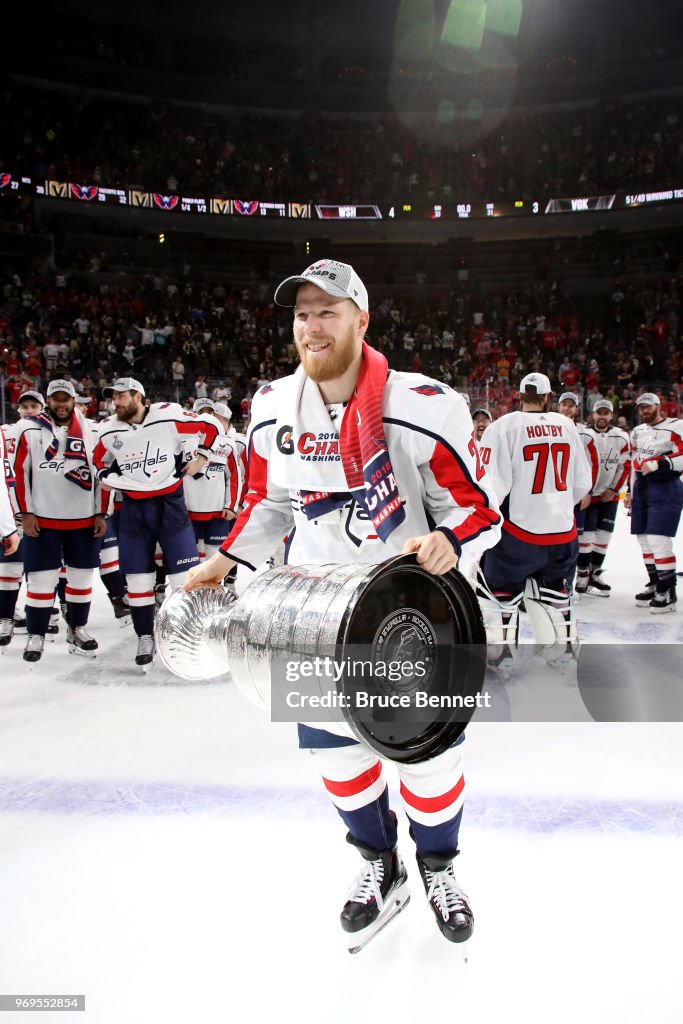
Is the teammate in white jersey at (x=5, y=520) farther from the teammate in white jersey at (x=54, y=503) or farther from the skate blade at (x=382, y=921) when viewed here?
the skate blade at (x=382, y=921)

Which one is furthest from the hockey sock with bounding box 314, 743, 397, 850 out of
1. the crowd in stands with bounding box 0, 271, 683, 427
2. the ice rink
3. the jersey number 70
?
the crowd in stands with bounding box 0, 271, 683, 427

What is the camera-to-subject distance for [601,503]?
250 inches

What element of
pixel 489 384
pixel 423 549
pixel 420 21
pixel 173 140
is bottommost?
pixel 423 549

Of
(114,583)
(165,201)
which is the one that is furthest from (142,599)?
(165,201)

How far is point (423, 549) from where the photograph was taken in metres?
1.56

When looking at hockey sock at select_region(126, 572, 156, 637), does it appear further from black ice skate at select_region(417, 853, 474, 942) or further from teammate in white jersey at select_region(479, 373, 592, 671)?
black ice skate at select_region(417, 853, 474, 942)

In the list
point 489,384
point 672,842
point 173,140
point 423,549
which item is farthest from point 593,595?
point 173,140

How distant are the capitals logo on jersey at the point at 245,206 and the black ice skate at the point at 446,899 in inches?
896

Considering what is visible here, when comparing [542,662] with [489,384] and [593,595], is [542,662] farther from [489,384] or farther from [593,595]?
[489,384]

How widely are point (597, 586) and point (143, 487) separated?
414 cm

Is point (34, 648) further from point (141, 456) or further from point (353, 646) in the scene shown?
point (353, 646)

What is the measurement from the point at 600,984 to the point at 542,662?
2.73 metres

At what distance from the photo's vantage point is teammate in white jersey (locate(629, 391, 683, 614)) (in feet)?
18.6

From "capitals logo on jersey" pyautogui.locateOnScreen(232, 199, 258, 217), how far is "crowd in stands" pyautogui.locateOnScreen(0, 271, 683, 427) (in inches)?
94.8
